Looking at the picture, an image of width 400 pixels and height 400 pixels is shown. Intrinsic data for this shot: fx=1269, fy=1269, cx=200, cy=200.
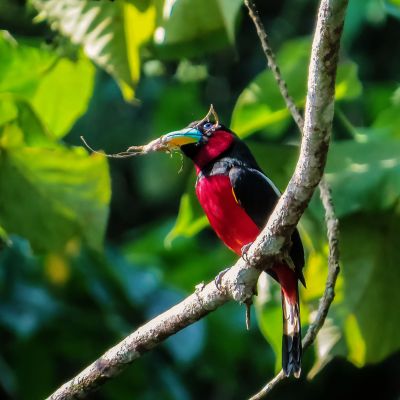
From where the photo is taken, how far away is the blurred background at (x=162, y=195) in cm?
407

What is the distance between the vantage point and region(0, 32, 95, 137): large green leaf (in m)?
4.30

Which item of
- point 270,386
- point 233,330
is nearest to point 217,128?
point 270,386

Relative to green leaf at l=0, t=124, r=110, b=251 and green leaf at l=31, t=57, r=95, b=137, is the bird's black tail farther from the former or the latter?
green leaf at l=31, t=57, r=95, b=137

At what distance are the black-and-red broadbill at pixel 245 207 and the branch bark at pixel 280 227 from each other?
0.56 m

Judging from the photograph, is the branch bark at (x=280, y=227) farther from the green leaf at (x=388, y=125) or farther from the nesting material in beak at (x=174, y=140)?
the green leaf at (x=388, y=125)

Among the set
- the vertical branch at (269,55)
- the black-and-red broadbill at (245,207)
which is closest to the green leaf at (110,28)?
the black-and-red broadbill at (245,207)

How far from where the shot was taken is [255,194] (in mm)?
3959

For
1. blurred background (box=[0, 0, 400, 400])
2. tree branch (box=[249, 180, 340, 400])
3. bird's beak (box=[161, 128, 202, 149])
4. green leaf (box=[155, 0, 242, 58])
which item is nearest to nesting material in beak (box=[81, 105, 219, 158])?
bird's beak (box=[161, 128, 202, 149])

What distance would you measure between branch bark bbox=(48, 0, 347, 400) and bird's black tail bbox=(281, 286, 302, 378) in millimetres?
558

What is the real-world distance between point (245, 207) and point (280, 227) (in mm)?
940

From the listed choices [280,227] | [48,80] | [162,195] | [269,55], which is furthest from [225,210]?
[162,195]

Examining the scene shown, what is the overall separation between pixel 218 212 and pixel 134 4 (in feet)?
2.34

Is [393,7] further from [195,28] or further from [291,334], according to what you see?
[291,334]

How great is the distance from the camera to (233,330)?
7.05 meters
